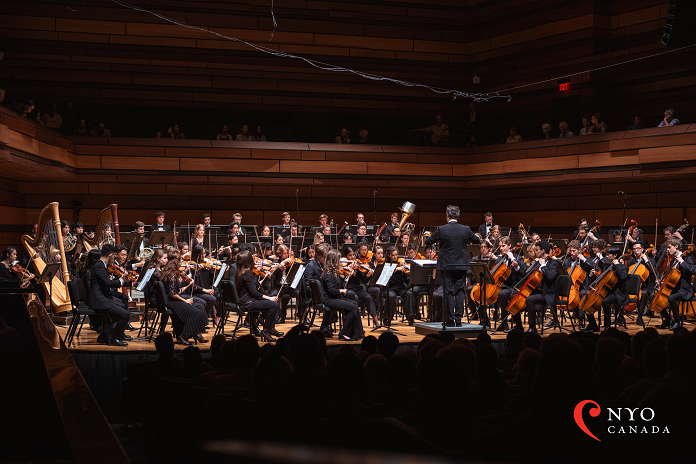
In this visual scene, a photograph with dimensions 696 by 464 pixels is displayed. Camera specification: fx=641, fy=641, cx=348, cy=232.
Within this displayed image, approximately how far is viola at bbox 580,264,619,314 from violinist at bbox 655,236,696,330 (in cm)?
88

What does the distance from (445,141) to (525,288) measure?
6.84 m

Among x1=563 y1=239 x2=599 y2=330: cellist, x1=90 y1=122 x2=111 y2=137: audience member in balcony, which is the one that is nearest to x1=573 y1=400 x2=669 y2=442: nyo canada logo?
x1=563 y1=239 x2=599 y2=330: cellist

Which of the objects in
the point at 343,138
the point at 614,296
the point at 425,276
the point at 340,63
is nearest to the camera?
the point at 614,296

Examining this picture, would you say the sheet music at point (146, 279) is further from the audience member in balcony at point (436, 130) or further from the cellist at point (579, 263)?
the audience member in balcony at point (436, 130)

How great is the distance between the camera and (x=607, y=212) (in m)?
12.9

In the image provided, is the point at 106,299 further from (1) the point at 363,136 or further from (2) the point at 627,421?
(1) the point at 363,136

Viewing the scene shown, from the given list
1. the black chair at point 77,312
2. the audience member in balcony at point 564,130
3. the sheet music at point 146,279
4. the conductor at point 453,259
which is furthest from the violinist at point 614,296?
the black chair at point 77,312

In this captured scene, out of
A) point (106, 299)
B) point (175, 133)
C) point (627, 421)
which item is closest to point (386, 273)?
point (106, 299)

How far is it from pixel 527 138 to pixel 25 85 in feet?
35.3

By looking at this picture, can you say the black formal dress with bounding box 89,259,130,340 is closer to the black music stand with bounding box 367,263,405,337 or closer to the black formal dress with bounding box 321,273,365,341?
the black formal dress with bounding box 321,273,365,341

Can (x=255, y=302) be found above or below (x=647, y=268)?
below

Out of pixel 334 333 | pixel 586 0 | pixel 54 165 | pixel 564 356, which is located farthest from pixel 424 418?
pixel 586 0

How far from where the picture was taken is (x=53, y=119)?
12.2m

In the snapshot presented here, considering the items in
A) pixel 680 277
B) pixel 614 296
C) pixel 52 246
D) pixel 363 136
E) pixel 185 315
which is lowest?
pixel 185 315
